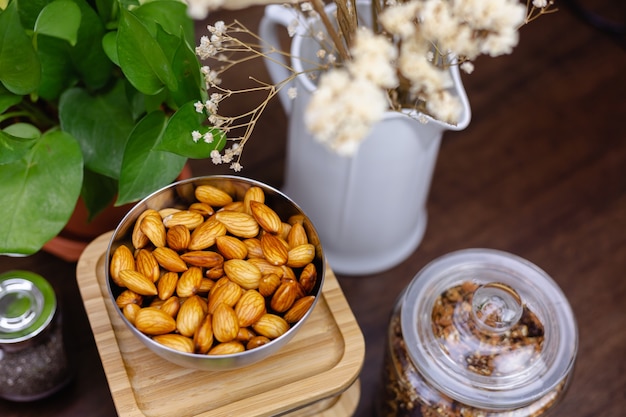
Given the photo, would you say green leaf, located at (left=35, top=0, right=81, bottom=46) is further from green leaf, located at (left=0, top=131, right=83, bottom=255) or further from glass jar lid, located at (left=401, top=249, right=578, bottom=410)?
glass jar lid, located at (left=401, top=249, right=578, bottom=410)

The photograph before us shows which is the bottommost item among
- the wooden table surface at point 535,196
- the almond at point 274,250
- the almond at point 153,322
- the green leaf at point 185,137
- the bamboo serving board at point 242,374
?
the wooden table surface at point 535,196

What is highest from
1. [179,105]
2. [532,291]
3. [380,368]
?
[179,105]

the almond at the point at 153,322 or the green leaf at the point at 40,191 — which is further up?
the green leaf at the point at 40,191

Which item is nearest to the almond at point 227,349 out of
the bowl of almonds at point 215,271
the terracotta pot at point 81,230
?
the bowl of almonds at point 215,271

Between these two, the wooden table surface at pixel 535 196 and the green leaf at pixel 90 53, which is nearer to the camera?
the green leaf at pixel 90 53

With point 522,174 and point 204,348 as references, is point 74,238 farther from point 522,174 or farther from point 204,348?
point 522,174

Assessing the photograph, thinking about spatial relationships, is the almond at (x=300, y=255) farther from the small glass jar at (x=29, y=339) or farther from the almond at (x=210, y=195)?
the small glass jar at (x=29, y=339)

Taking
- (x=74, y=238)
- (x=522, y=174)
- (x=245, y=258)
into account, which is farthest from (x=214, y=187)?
(x=522, y=174)
